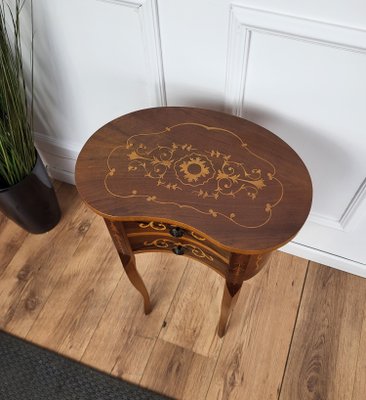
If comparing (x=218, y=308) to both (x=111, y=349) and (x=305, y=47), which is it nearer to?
(x=111, y=349)

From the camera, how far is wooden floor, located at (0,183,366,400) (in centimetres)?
96

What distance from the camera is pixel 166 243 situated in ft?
2.49

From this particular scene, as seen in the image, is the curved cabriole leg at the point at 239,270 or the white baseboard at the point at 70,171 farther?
the white baseboard at the point at 70,171

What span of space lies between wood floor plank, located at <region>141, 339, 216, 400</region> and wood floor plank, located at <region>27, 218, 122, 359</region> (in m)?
0.21

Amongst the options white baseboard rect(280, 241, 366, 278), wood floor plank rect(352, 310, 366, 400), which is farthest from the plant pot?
wood floor plank rect(352, 310, 366, 400)

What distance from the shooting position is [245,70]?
753 millimetres

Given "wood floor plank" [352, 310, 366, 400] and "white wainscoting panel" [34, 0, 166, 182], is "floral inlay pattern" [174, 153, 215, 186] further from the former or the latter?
"wood floor plank" [352, 310, 366, 400]

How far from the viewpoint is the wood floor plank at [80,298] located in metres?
1.04

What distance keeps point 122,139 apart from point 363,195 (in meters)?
0.58

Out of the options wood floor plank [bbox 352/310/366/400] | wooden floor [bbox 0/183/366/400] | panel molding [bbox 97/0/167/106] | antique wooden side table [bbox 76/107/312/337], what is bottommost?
wood floor plank [bbox 352/310/366/400]

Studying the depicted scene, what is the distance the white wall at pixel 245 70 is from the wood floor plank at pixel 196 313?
330mm

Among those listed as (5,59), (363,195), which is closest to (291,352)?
(363,195)

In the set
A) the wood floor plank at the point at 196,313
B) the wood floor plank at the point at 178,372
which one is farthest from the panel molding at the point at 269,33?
the wood floor plank at the point at 178,372

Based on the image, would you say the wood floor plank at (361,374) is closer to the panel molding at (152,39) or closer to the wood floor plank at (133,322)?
the wood floor plank at (133,322)
